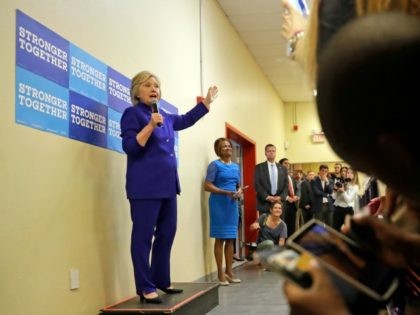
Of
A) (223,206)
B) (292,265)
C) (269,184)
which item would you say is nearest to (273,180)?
(269,184)

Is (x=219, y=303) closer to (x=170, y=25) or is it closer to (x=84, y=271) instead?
(x=84, y=271)

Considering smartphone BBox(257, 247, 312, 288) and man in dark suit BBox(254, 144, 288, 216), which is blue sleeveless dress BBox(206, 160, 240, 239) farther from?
smartphone BBox(257, 247, 312, 288)

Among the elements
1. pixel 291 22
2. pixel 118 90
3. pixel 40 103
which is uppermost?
pixel 118 90

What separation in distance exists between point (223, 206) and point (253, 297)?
43.6 inches

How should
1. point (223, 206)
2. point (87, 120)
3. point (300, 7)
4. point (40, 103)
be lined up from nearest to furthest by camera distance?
point (300, 7), point (40, 103), point (87, 120), point (223, 206)

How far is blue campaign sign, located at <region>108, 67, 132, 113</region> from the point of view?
3271 millimetres

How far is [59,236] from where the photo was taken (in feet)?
8.68

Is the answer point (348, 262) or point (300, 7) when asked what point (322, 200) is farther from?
point (348, 262)

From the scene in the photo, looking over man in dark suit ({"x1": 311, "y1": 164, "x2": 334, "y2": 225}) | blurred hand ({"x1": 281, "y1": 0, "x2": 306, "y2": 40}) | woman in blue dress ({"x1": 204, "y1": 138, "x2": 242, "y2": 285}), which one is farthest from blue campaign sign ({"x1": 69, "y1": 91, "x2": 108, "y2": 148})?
man in dark suit ({"x1": 311, "y1": 164, "x2": 334, "y2": 225})

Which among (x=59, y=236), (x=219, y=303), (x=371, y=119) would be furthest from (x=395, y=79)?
(x=219, y=303)

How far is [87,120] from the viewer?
2967mm

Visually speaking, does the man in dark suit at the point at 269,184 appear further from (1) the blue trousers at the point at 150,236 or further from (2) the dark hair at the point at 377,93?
(2) the dark hair at the point at 377,93

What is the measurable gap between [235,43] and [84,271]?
481cm

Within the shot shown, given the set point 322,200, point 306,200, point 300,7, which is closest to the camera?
point 300,7
